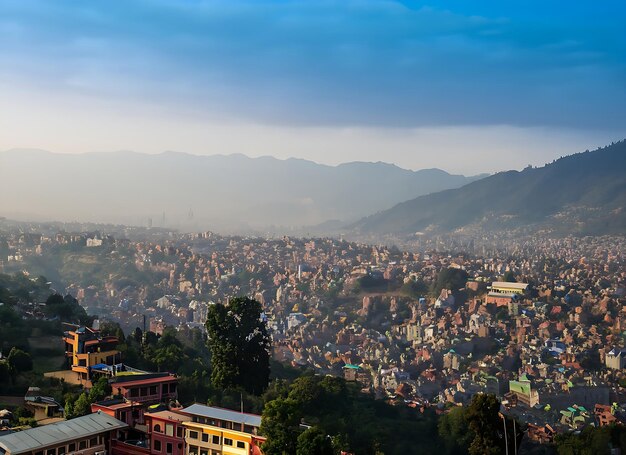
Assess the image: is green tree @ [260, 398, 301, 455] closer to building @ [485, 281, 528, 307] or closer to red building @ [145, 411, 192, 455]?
red building @ [145, 411, 192, 455]

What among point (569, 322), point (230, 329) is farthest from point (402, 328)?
point (230, 329)

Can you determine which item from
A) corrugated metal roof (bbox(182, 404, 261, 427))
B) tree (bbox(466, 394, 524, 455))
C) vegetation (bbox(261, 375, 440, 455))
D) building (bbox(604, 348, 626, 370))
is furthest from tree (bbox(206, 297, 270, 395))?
building (bbox(604, 348, 626, 370))

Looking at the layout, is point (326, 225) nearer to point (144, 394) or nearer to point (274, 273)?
point (274, 273)

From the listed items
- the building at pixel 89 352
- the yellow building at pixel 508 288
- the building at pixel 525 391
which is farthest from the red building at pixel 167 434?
the yellow building at pixel 508 288

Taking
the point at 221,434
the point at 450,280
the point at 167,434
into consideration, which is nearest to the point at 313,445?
the point at 221,434

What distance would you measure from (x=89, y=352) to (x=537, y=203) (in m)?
98.2

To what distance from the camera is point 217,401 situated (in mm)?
14125

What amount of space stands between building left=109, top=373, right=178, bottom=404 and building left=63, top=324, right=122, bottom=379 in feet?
7.14

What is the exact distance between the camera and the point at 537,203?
107188mm

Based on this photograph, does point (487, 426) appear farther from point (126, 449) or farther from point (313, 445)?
point (126, 449)

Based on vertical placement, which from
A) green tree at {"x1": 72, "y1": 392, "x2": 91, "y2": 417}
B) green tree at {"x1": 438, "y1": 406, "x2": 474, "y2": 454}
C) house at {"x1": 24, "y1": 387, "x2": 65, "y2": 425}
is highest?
green tree at {"x1": 72, "y1": 392, "x2": 91, "y2": 417}

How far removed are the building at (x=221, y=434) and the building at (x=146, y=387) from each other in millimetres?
2200

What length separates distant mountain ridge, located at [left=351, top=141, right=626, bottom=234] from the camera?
92.5m

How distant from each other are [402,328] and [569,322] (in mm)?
7756
